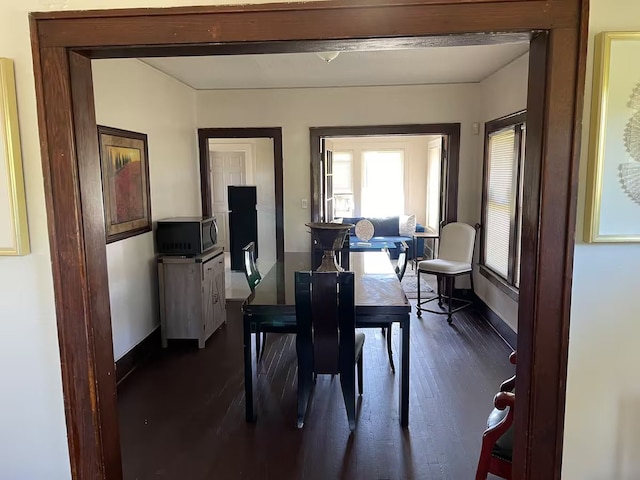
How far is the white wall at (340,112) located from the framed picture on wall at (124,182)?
1540mm

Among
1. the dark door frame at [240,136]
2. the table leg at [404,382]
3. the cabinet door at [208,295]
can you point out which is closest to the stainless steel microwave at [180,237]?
the cabinet door at [208,295]

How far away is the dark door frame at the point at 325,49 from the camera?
122cm

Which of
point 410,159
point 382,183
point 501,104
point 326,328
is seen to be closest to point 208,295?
point 326,328

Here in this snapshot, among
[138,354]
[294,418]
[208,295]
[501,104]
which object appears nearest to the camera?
[294,418]

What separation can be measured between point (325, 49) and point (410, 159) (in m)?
7.64

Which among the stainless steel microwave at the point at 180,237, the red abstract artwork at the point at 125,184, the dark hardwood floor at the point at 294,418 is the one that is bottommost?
the dark hardwood floor at the point at 294,418

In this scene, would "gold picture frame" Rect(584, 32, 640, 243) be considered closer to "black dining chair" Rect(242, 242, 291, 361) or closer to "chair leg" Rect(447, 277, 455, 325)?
A: "black dining chair" Rect(242, 242, 291, 361)

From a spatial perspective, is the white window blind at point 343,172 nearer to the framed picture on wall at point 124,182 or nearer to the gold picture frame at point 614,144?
the framed picture on wall at point 124,182

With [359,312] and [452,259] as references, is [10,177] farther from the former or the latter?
[452,259]

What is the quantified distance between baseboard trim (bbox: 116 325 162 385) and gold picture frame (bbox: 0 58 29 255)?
2.13 meters

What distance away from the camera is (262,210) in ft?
23.5

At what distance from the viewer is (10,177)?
4.60ft

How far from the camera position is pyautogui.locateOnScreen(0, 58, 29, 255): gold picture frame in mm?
1368

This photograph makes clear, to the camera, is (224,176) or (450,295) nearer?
(450,295)
